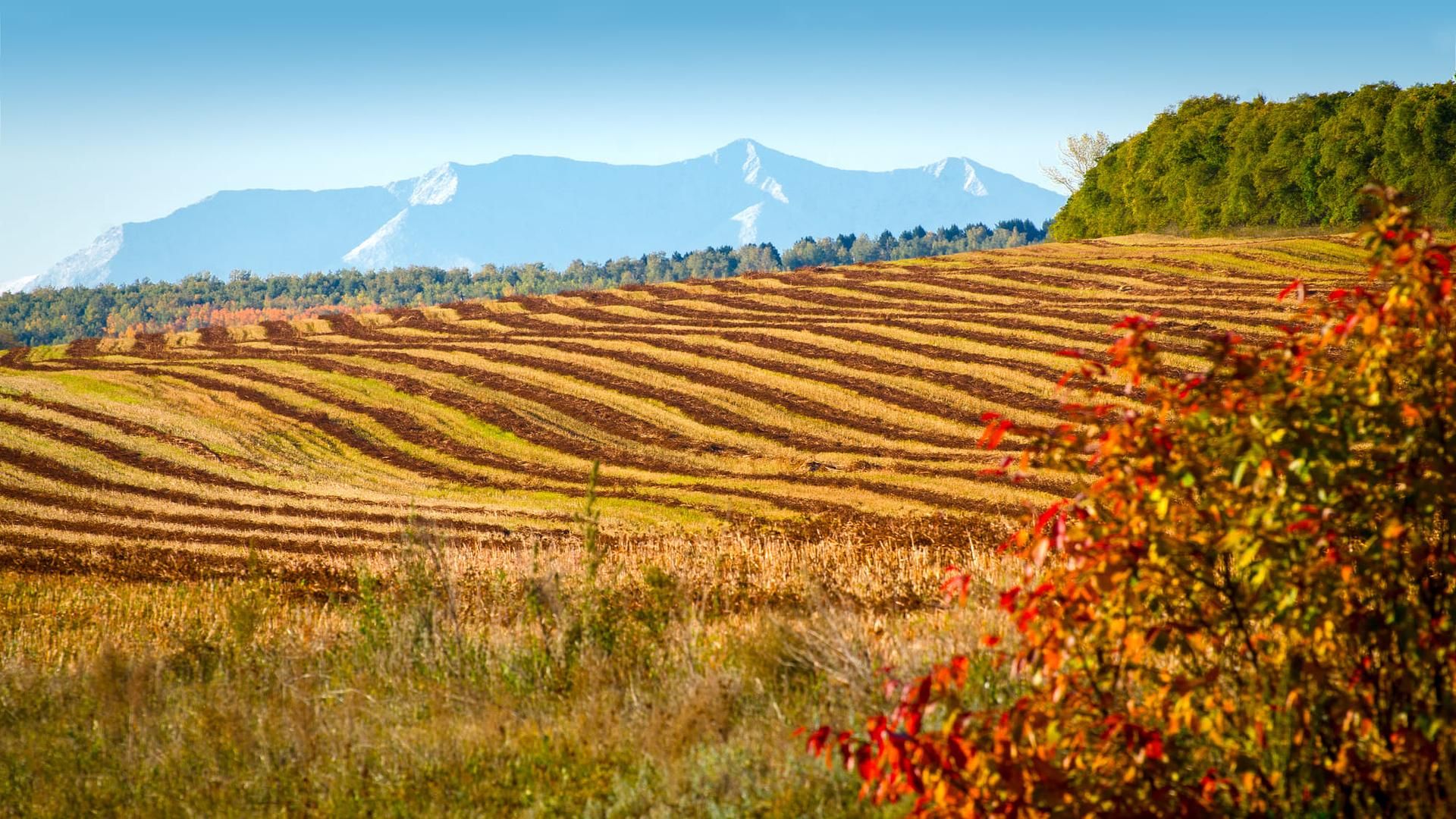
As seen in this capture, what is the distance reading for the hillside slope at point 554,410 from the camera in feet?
116

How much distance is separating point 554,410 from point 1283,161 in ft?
277

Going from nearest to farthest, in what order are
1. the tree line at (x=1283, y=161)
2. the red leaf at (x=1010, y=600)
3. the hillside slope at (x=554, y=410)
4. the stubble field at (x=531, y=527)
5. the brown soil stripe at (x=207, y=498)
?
the red leaf at (x=1010, y=600), the stubble field at (x=531, y=527), the brown soil stripe at (x=207, y=498), the hillside slope at (x=554, y=410), the tree line at (x=1283, y=161)

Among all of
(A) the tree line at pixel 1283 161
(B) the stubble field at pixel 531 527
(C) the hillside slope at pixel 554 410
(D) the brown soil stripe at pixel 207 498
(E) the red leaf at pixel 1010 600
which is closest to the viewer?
(E) the red leaf at pixel 1010 600

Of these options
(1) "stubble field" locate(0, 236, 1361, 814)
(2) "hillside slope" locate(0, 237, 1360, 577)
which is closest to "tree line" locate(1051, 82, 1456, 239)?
(1) "stubble field" locate(0, 236, 1361, 814)

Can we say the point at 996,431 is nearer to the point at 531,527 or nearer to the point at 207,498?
the point at 531,527

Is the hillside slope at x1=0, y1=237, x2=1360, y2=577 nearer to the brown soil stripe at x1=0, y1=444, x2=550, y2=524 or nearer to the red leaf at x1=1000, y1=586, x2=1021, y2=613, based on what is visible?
the brown soil stripe at x1=0, y1=444, x2=550, y2=524

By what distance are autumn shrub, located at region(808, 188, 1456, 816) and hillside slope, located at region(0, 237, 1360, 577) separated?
22.6 m

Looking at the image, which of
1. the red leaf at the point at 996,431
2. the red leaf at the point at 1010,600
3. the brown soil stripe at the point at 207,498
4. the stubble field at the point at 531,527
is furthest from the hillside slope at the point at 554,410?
the red leaf at the point at 1010,600

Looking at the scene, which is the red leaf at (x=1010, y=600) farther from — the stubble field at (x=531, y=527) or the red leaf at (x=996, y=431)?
the stubble field at (x=531, y=527)

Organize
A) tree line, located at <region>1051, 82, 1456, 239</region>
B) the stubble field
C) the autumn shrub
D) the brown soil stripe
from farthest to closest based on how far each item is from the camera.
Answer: tree line, located at <region>1051, 82, 1456, 239</region>
the brown soil stripe
the stubble field
the autumn shrub

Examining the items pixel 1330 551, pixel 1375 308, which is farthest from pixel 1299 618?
pixel 1375 308

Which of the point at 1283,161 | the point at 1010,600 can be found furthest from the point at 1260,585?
the point at 1283,161

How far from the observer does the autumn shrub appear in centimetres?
597

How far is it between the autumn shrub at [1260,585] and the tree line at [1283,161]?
9646cm
